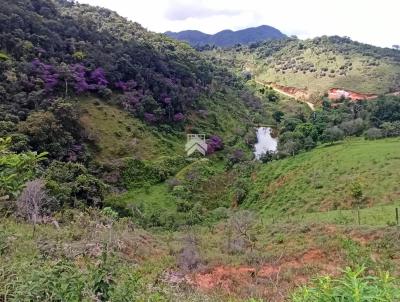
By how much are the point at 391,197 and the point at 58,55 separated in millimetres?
33196

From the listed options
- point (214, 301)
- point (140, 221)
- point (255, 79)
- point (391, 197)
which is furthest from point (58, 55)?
point (255, 79)

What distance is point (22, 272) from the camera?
15.3 ft

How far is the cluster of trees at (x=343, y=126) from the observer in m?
45.4

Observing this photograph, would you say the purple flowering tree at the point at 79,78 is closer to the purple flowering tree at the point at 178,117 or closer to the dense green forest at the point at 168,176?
the dense green forest at the point at 168,176

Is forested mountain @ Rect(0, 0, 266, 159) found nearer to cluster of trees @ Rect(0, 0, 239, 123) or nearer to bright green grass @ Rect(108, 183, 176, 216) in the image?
cluster of trees @ Rect(0, 0, 239, 123)

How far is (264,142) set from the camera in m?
56.0

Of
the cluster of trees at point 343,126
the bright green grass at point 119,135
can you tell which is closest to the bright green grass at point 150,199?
the bright green grass at point 119,135

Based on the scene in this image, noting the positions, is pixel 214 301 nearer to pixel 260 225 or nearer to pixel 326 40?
pixel 260 225

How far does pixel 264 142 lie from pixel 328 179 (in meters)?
20.4

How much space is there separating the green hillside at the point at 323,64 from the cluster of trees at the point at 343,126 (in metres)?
22.8

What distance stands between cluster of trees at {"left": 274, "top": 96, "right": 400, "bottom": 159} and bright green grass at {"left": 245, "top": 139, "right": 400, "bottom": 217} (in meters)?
2.39

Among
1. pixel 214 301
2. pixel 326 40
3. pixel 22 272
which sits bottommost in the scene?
pixel 214 301

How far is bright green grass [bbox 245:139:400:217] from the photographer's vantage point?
105 ft

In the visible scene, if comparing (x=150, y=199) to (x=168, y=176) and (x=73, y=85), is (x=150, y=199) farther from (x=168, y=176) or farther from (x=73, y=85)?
(x=73, y=85)
